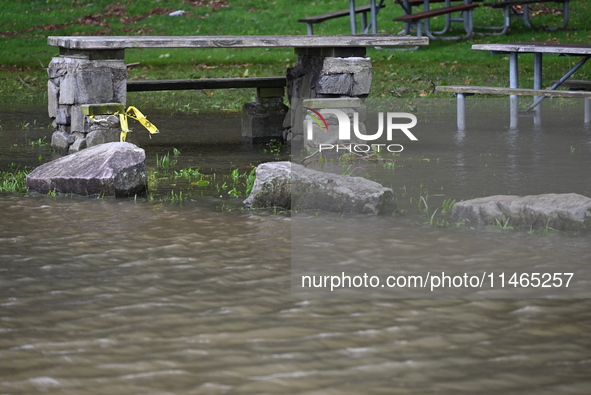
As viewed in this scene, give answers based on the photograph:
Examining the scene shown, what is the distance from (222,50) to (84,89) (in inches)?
398

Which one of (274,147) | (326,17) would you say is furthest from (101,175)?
(326,17)

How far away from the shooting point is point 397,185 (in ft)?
23.4

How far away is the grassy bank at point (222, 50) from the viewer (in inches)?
577

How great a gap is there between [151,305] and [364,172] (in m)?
4.01

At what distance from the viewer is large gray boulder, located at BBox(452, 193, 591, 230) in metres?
5.43

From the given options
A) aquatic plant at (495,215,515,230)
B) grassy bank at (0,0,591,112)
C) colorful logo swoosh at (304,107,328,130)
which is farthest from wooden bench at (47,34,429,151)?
grassy bank at (0,0,591,112)

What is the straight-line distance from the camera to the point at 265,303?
417 cm

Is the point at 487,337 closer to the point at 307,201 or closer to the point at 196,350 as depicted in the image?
the point at 196,350

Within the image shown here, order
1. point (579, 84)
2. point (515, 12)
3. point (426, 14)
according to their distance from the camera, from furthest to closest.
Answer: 1. point (515, 12)
2. point (426, 14)
3. point (579, 84)

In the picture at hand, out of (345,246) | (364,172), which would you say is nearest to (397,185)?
(364,172)

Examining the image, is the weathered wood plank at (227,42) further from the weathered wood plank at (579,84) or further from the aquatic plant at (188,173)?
the weathered wood plank at (579,84)

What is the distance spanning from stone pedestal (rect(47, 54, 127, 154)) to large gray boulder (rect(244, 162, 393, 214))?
3103 millimetres

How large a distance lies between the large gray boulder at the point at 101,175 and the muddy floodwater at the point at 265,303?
0.16m

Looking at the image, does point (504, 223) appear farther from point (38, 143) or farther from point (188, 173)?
point (38, 143)
